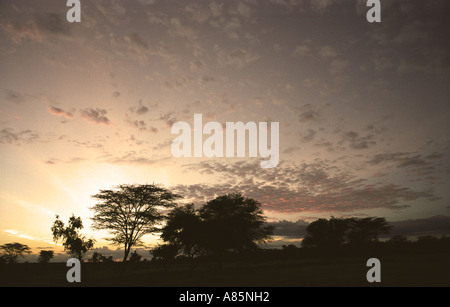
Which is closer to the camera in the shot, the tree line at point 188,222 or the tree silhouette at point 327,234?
the tree line at point 188,222

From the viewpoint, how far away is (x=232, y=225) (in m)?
44.2

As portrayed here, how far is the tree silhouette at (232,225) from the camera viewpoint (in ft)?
142

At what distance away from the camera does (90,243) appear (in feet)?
184

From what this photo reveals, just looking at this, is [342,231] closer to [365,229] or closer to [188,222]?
[365,229]

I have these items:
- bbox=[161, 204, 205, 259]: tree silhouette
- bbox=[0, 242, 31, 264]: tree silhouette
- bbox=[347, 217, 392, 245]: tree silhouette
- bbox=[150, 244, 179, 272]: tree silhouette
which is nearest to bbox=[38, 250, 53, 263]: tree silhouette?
bbox=[0, 242, 31, 264]: tree silhouette

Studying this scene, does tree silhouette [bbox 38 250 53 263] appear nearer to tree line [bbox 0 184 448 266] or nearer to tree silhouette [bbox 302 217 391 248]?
tree line [bbox 0 184 448 266]

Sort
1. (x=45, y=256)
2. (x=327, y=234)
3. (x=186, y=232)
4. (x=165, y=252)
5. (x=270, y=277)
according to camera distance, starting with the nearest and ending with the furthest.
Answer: (x=270, y=277), (x=186, y=232), (x=165, y=252), (x=327, y=234), (x=45, y=256)

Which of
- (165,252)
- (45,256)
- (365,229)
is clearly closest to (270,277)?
(165,252)

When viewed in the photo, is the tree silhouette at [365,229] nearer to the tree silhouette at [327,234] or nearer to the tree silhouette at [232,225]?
the tree silhouette at [327,234]

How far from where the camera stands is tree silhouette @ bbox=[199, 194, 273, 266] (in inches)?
1709

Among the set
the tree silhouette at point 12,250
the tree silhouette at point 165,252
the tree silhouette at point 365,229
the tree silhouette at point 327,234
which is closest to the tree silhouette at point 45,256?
the tree silhouette at point 12,250
